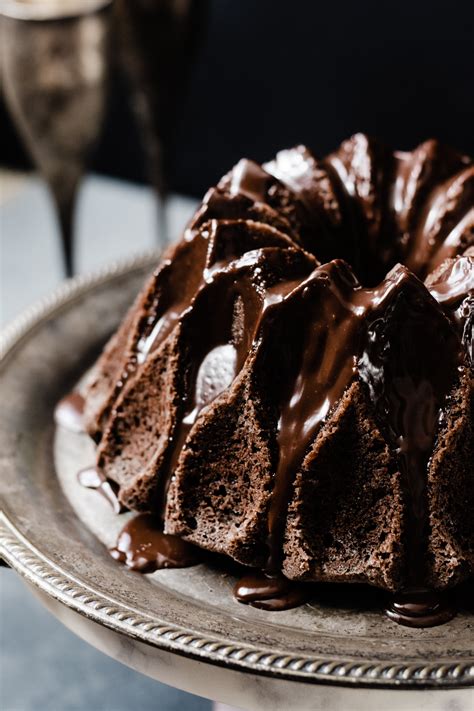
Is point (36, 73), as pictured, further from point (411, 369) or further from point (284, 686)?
point (284, 686)

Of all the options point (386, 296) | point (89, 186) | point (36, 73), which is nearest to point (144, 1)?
point (36, 73)

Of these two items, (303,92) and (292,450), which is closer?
(292,450)

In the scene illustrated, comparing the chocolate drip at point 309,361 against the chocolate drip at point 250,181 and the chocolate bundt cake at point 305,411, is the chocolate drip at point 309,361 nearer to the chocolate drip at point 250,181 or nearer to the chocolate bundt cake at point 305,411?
the chocolate bundt cake at point 305,411

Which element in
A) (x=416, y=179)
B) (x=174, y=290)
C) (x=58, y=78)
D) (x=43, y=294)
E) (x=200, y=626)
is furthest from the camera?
(x=43, y=294)

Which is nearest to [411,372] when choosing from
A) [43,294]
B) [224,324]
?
[224,324]

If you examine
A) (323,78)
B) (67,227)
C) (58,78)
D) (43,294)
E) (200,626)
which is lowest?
(43,294)

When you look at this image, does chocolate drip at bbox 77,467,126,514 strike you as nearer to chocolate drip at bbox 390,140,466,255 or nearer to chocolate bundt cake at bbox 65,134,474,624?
chocolate bundt cake at bbox 65,134,474,624

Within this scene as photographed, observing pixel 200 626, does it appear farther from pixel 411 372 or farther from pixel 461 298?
pixel 461 298
